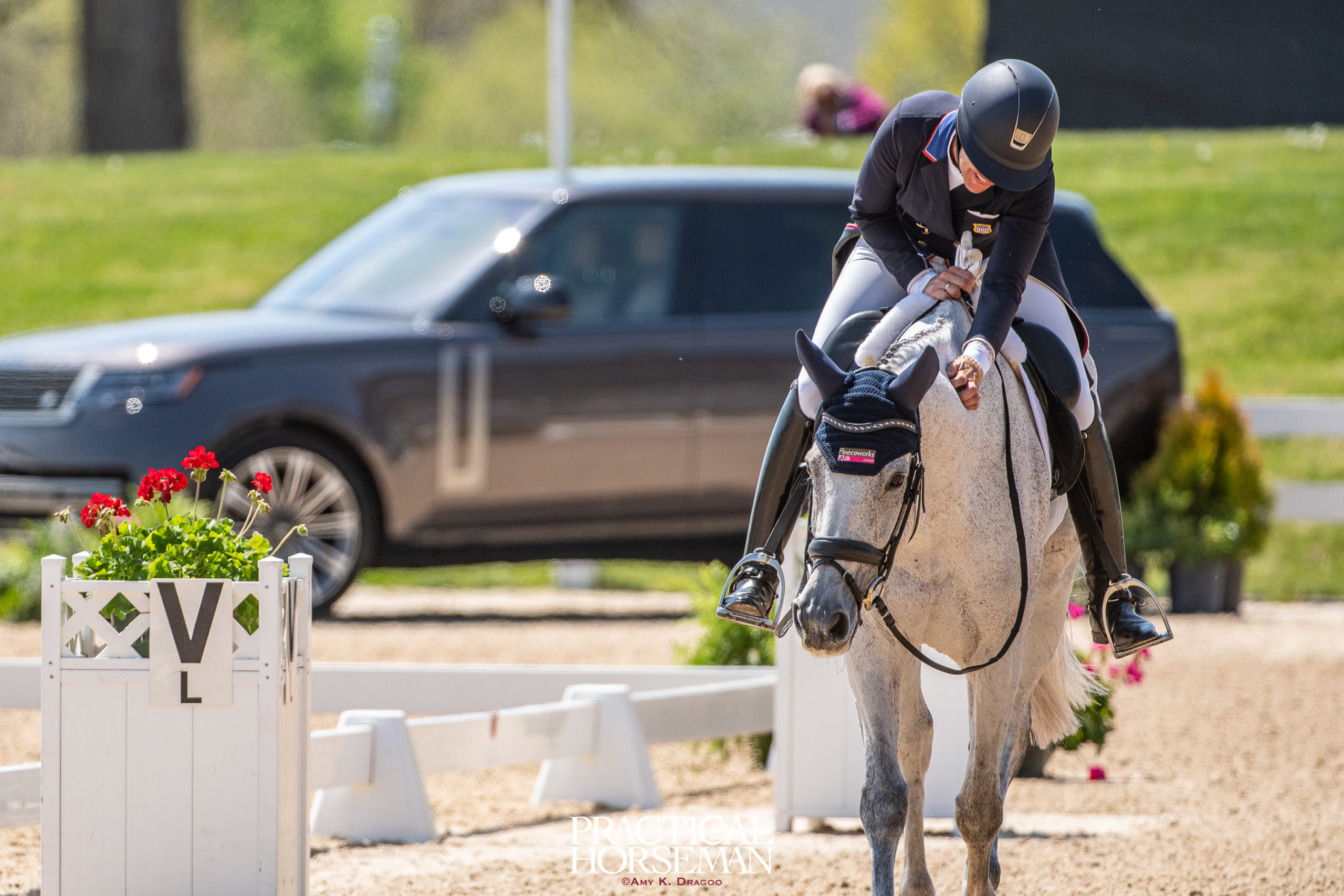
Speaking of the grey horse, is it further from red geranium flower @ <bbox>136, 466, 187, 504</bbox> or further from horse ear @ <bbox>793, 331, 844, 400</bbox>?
red geranium flower @ <bbox>136, 466, 187, 504</bbox>

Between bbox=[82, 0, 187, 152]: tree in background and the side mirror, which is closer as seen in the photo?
the side mirror

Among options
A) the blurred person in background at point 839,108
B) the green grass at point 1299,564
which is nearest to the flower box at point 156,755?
the green grass at point 1299,564

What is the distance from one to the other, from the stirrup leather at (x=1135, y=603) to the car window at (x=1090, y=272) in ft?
16.8

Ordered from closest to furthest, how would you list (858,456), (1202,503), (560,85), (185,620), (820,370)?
1. (858,456)
2. (820,370)
3. (185,620)
4. (1202,503)
5. (560,85)

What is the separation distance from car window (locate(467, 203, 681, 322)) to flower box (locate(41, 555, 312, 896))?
17.0 ft

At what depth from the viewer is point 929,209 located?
180 inches

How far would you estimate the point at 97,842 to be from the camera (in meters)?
4.12

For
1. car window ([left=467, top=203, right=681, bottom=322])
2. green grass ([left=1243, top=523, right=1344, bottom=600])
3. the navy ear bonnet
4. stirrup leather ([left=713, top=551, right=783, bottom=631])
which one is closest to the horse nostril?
the navy ear bonnet

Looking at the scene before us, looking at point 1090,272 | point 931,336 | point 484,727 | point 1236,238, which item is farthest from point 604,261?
point 1236,238

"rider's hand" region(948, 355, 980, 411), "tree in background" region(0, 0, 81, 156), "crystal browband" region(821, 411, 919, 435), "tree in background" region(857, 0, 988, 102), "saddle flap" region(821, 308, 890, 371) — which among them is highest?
"tree in background" region(857, 0, 988, 102)

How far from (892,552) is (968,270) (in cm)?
101

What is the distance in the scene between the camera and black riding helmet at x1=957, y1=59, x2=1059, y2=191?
4246 mm

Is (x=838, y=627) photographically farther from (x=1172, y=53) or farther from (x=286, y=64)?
(x=286, y=64)

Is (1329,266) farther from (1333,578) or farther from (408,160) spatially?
(408,160)
